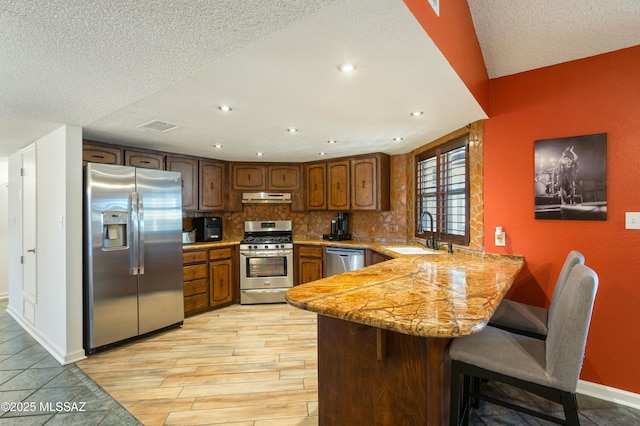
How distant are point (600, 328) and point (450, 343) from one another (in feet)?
5.28

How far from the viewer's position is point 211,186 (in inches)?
178

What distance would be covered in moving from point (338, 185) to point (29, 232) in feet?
12.7

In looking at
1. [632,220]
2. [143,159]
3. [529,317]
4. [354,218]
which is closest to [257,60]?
[529,317]

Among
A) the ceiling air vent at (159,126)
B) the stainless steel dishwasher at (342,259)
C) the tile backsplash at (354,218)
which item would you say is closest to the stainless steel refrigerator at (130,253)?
the ceiling air vent at (159,126)

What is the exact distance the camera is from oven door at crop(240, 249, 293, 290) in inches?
174

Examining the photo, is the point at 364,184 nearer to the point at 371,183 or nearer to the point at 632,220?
the point at 371,183

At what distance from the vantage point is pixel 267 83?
1.91m

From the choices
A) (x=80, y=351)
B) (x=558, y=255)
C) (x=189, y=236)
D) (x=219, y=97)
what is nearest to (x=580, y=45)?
(x=558, y=255)

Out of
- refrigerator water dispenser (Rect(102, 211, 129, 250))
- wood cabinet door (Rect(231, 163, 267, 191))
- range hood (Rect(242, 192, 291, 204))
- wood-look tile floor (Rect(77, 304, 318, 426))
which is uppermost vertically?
wood cabinet door (Rect(231, 163, 267, 191))

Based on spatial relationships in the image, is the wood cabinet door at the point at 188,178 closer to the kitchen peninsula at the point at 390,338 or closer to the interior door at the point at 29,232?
the interior door at the point at 29,232

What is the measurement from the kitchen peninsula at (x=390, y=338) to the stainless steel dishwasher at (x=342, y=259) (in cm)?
223

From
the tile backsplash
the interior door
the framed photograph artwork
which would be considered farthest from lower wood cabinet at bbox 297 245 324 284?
the interior door

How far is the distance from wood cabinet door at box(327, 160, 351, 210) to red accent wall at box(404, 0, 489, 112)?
2210mm

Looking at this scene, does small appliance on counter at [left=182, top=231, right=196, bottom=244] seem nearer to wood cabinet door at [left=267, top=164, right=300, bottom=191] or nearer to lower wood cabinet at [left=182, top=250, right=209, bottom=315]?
lower wood cabinet at [left=182, top=250, right=209, bottom=315]
